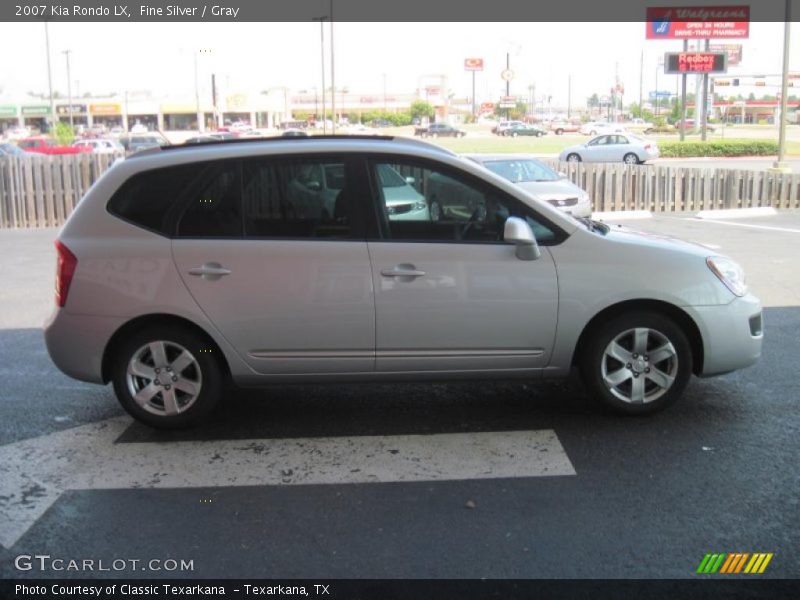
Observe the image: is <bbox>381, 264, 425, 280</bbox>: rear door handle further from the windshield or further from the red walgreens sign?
the red walgreens sign

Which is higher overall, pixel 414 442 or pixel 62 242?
pixel 62 242

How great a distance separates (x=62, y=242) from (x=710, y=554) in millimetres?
3970

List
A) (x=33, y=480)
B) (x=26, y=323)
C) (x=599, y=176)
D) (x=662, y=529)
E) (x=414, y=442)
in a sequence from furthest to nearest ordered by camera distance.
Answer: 1. (x=599, y=176)
2. (x=26, y=323)
3. (x=414, y=442)
4. (x=33, y=480)
5. (x=662, y=529)

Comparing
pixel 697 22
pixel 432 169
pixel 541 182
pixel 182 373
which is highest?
pixel 697 22

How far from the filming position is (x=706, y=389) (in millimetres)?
5910

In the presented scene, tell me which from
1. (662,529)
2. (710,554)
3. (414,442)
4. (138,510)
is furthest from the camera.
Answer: (414,442)

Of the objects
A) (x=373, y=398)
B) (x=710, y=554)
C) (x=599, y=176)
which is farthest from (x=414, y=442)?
(x=599, y=176)

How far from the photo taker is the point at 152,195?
16.9 ft

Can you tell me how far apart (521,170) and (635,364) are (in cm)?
1140

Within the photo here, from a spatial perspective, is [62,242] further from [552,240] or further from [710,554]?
[710,554]

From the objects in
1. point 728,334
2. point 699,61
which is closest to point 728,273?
point 728,334

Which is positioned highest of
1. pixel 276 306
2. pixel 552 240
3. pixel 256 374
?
pixel 552 240

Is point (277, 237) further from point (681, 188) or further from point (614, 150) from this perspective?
point (614, 150)

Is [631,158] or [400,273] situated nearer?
[400,273]
